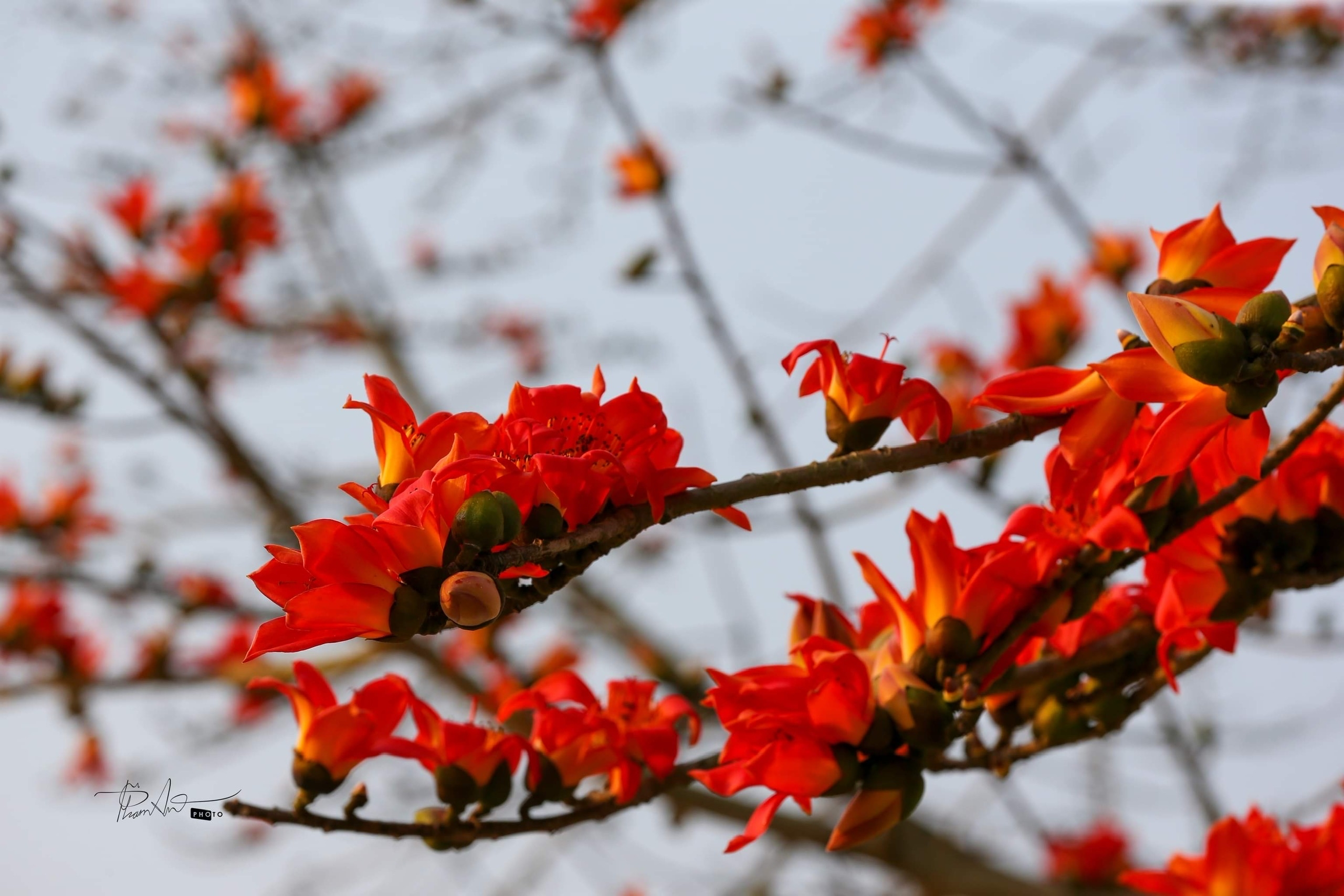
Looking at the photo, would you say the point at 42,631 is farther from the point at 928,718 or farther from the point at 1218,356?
the point at 1218,356

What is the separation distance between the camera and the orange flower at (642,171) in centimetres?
187

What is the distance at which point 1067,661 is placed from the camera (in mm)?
610

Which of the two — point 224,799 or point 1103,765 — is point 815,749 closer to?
point 224,799

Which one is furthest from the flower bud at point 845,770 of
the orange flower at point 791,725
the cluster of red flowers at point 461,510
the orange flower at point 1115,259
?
the orange flower at point 1115,259

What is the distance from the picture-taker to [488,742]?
0.62 m

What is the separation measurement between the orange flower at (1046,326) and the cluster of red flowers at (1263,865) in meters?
1.15

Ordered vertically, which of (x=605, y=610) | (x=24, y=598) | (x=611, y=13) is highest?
(x=611, y=13)

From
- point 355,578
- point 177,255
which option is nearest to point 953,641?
point 355,578

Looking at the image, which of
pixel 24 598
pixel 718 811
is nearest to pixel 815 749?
pixel 718 811

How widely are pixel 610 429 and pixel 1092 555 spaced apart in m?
0.24

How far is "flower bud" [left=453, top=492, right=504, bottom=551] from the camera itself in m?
0.45

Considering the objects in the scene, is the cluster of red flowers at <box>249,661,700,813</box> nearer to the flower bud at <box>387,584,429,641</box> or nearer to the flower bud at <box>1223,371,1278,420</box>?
the flower bud at <box>387,584,429,641</box>

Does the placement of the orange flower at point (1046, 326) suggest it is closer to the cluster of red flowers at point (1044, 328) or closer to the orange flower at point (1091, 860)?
the cluster of red flowers at point (1044, 328)

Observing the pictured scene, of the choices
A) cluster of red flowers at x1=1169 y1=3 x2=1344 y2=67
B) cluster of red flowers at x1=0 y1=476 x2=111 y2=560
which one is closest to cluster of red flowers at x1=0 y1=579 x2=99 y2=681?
cluster of red flowers at x1=0 y1=476 x2=111 y2=560
